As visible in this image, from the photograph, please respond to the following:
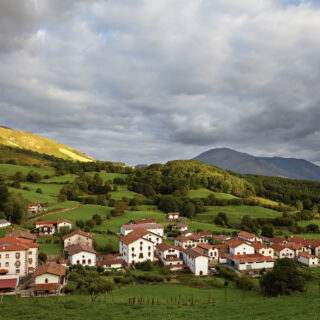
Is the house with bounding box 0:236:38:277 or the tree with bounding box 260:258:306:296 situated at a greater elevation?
the house with bounding box 0:236:38:277

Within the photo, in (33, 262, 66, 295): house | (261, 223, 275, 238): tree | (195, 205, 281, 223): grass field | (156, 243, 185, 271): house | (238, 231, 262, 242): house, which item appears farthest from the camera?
(195, 205, 281, 223): grass field

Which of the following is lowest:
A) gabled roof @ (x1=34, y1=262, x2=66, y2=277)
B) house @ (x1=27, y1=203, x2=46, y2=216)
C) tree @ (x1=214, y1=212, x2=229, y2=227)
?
gabled roof @ (x1=34, y1=262, x2=66, y2=277)

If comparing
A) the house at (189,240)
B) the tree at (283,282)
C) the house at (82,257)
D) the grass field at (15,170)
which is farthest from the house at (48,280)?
the grass field at (15,170)

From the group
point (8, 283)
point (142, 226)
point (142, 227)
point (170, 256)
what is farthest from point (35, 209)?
point (8, 283)

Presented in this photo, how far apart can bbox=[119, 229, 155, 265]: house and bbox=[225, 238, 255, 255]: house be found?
16054 millimetres

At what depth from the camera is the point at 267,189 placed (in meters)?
186

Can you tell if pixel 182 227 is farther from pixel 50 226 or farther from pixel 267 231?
pixel 50 226

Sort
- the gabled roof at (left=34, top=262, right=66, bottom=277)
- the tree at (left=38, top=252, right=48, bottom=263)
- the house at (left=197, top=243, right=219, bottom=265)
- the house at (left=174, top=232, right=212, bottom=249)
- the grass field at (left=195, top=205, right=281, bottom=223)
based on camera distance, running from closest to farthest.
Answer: the gabled roof at (left=34, top=262, right=66, bottom=277) < the tree at (left=38, top=252, right=48, bottom=263) < the house at (left=197, top=243, right=219, bottom=265) < the house at (left=174, top=232, right=212, bottom=249) < the grass field at (left=195, top=205, right=281, bottom=223)

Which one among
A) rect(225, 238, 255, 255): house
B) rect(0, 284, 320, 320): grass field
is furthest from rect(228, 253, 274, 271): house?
rect(0, 284, 320, 320): grass field

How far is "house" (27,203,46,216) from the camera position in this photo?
357 ft

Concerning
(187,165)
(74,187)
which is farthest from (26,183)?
(187,165)

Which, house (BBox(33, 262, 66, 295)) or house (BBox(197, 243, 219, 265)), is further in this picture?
house (BBox(197, 243, 219, 265))

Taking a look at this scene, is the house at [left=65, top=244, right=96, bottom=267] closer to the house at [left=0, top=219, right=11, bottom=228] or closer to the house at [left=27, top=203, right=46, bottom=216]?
the house at [left=0, top=219, right=11, bottom=228]

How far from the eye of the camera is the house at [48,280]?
5512 cm
